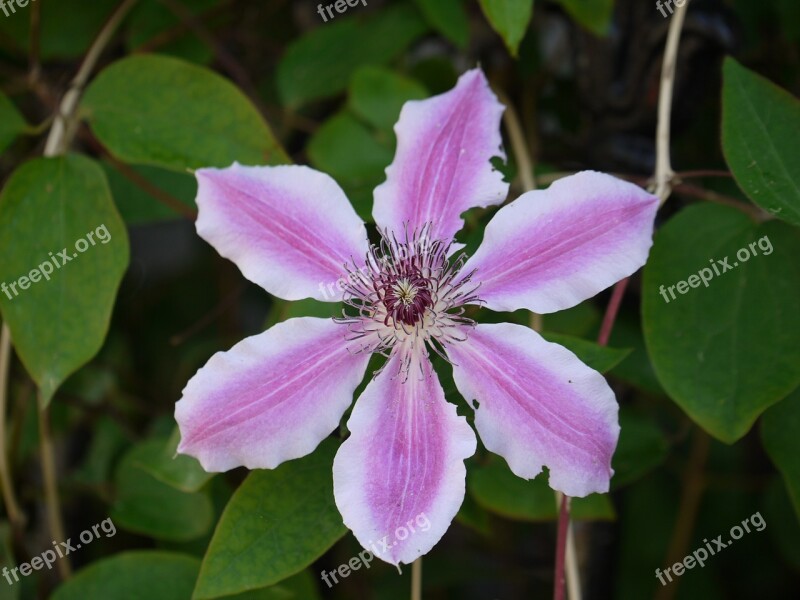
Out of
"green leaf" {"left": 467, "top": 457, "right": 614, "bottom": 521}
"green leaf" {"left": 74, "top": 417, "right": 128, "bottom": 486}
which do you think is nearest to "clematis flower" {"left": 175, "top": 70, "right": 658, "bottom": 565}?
"green leaf" {"left": 467, "top": 457, "right": 614, "bottom": 521}

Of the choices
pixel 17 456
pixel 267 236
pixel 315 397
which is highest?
pixel 267 236

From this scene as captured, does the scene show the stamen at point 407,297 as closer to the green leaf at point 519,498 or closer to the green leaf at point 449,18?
the green leaf at point 519,498

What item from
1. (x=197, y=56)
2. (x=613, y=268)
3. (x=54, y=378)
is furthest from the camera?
(x=197, y=56)

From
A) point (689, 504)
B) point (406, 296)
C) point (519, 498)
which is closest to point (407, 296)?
point (406, 296)

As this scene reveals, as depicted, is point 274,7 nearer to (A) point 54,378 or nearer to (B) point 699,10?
(B) point 699,10

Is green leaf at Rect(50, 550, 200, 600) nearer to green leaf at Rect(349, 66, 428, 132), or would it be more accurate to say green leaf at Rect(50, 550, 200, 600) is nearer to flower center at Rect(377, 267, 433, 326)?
flower center at Rect(377, 267, 433, 326)

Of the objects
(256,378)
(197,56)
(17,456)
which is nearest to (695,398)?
(256,378)

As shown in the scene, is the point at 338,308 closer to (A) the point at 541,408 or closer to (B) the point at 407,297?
(B) the point at 407,297
